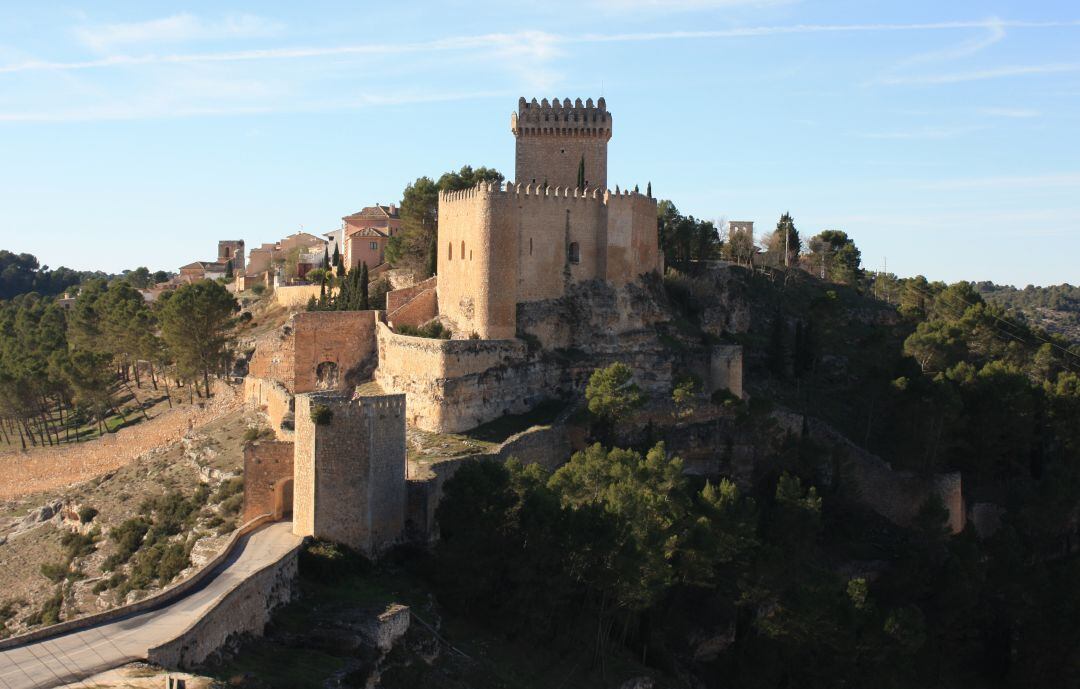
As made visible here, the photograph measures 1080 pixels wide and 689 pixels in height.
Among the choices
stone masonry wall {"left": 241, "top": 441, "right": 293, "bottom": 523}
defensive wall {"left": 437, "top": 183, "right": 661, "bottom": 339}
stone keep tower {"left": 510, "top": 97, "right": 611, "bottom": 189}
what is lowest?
stone masonry wall {"left": 241, "top": 441, "right": 293, "bottom": 523}

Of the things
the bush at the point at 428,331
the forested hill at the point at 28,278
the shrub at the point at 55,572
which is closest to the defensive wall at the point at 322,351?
the bush at the point at 428,331

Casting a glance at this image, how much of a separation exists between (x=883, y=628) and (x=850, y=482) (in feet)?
26.8

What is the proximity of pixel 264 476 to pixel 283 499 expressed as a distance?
80cm

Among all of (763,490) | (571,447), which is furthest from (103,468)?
(763,490)

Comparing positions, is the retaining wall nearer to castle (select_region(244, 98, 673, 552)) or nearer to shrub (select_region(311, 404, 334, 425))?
shrub (select_region(311, 404, 334, 425))

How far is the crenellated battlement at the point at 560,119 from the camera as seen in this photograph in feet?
146

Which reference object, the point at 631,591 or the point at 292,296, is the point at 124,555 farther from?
the point at 292,296

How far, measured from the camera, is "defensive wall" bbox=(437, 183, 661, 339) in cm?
3747

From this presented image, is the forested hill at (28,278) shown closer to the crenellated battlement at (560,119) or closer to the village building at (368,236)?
the village building at (368,236)

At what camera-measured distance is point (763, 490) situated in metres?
38.7

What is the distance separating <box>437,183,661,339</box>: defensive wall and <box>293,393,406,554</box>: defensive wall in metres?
10.7

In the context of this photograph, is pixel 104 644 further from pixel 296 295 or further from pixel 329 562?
pixel 296 295

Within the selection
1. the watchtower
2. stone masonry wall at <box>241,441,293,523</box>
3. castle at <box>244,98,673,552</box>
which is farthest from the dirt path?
the watchtower

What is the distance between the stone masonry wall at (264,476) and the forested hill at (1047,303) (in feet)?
359
